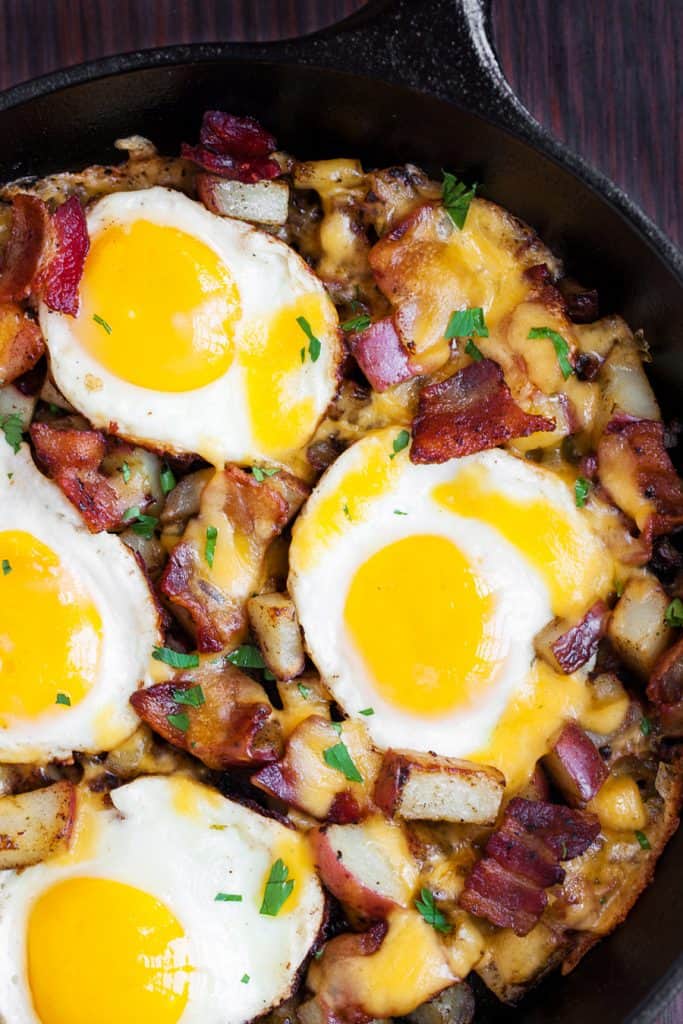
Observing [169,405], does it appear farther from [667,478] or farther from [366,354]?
[667,478]

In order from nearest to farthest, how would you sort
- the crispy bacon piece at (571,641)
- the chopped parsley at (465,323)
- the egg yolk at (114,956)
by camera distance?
the egg yolk at (114,956) → the crispy bacon piece at (571,641) → the chopped parsley at (465,323)

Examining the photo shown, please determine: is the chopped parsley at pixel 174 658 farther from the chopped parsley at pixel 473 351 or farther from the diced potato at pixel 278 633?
the chopped parsley at pixel 473 351

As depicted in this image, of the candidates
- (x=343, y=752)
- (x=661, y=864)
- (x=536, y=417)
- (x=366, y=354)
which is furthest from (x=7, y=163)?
(x=661, y=864)

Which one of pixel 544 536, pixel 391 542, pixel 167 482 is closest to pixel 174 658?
pixel 167 482

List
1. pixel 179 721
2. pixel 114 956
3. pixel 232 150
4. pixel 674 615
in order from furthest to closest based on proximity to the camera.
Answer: pixel 232 150 → pixel 674 615 → pixel 179 721 → pixel 114 956

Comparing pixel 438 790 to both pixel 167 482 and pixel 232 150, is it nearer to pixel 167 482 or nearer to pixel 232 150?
pixel 167 482

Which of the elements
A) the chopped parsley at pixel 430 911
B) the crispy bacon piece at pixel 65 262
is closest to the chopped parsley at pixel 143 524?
the crispy bacon piece at pixel 65 262
